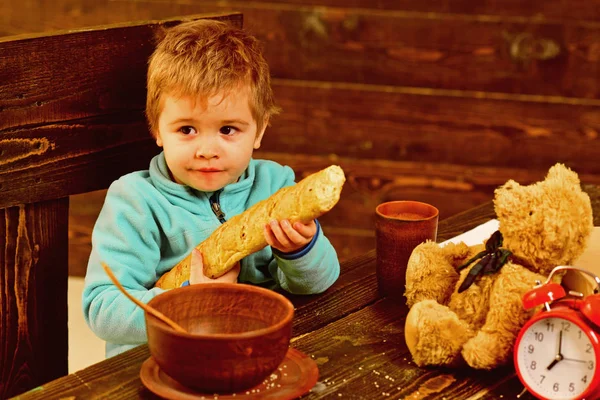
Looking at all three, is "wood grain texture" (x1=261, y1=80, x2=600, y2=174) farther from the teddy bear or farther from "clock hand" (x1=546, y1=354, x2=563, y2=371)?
"clock hand" (x1=546, y1=354, x2=563, y2=371)

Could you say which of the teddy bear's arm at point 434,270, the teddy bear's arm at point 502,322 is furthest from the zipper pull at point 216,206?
the teddy bear's arm at point 502,322

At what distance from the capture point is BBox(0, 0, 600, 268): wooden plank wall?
10.2 ft

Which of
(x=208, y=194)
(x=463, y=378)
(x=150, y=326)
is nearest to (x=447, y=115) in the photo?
(x=208, y=194)

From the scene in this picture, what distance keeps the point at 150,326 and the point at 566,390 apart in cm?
50

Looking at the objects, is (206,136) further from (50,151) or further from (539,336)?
(539,336)

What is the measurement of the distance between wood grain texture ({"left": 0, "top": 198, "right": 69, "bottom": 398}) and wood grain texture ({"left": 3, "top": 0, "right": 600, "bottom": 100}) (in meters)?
1.71

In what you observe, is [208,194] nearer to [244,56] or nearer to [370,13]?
[244,56]

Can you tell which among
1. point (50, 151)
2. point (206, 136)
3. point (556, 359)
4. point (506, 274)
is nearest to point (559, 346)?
point (556, 359)

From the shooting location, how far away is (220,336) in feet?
3.18

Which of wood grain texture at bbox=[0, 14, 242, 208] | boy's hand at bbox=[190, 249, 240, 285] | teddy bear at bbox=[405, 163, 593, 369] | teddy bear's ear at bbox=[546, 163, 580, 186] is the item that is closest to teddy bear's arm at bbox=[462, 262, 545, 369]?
teddy bear at bbox=[405, 163, 593, 369]

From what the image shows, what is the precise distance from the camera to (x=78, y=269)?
343cm

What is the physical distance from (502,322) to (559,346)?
83 mm

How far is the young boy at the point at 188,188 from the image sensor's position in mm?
1420

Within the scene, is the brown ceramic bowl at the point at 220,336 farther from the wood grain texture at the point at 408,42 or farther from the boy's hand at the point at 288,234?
the wood grain texture at the point at 408,42
